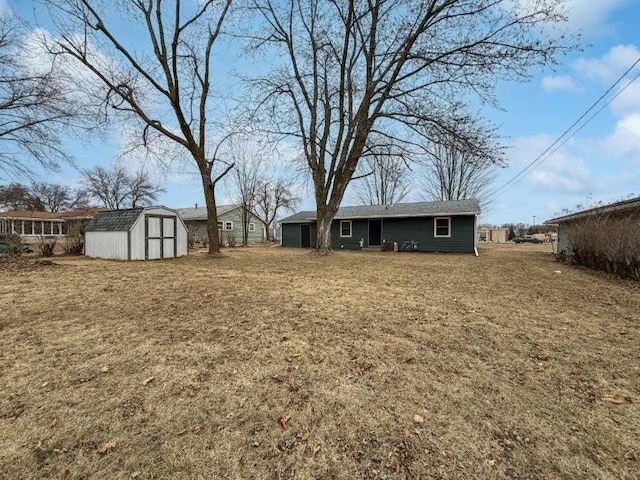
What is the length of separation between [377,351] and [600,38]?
11057mm

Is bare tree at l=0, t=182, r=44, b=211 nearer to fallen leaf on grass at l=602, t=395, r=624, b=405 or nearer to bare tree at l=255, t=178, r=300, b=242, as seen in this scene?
bare tree at l=255, t=178, r=300, b=242

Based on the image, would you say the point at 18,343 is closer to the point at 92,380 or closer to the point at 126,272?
the point at 92,380

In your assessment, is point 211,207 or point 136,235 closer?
point 136,235

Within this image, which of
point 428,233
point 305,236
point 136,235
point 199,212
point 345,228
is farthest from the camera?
point 199,212

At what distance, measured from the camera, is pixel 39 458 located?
6.25 ft

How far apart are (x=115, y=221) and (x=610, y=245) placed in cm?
1715

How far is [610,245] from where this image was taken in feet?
29.9

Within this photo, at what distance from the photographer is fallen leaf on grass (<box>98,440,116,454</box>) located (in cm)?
197

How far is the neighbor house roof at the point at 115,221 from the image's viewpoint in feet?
43.4

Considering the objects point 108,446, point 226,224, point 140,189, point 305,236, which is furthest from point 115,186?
point 108,446

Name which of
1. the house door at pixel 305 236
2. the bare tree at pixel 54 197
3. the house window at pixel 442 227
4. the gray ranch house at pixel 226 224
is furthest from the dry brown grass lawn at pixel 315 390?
the bare tree at pixel 54 197

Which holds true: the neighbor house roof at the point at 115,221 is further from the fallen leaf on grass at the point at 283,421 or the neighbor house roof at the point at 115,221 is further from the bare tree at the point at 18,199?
the bare tree at the point at 18,199

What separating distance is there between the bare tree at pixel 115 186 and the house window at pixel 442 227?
124ft

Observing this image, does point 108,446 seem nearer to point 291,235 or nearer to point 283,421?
point 283,421
